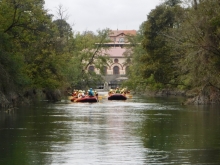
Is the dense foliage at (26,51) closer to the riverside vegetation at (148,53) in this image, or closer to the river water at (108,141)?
the riverside vegetation at (148,53)

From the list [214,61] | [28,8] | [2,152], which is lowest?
[2,152]

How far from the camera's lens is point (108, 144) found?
24.2m

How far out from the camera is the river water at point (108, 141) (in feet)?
66.3

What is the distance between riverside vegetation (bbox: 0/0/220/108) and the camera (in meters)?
45.2

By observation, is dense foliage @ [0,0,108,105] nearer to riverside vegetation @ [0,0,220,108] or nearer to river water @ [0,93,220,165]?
riverside vegetation @ [0,0,220,108]

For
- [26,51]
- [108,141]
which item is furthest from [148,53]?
[108,141]

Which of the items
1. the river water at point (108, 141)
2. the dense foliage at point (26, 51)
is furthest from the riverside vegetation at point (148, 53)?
the river water at point (108, 141)

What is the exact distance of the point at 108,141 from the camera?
2531cm

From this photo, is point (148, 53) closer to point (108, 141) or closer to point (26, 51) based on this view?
point (26, 51)

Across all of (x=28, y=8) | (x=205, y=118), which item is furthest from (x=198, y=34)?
(x=28, y=8)

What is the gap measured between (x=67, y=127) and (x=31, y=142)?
7.10 m

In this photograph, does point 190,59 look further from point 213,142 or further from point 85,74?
point 85,74

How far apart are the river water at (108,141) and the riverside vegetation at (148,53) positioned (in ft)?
27.7

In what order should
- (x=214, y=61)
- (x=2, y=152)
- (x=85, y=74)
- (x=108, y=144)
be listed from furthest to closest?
(x=85, y=74), (x=214, y=61), (x=108, y=144), (x=2, y=152)
